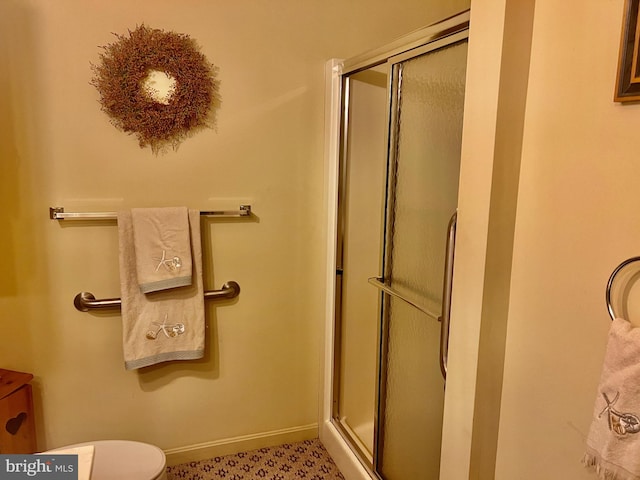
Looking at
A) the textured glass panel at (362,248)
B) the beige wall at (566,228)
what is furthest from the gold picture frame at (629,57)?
the textured glass panel at (362,248)

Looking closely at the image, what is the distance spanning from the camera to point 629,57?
2.97 feet

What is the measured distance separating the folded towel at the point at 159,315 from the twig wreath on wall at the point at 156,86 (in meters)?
0.35

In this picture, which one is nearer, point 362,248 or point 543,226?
point 543,226

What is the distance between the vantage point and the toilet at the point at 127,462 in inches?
68.8

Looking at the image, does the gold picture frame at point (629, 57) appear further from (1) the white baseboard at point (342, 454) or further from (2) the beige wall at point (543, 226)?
(1) the white baseboard at point (342, 454)

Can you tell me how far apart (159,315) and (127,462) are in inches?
22.1

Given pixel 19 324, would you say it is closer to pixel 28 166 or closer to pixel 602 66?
pixel 28 166

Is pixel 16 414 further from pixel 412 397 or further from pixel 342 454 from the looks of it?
pixel 412 397

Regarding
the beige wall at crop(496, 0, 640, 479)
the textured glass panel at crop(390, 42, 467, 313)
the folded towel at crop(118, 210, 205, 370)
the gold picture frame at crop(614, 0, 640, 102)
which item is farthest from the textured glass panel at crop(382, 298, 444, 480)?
the gold picture frame at crop(614, 0, 640, 102)

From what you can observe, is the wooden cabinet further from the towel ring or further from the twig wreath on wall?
the towel ring

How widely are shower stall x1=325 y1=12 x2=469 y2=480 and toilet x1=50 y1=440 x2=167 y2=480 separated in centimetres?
83

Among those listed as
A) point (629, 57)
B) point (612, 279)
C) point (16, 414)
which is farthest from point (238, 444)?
point (629, 57)

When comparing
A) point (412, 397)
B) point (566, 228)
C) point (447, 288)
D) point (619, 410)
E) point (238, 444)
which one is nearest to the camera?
point (619, 410)

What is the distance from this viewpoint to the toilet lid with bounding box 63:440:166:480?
175cm
